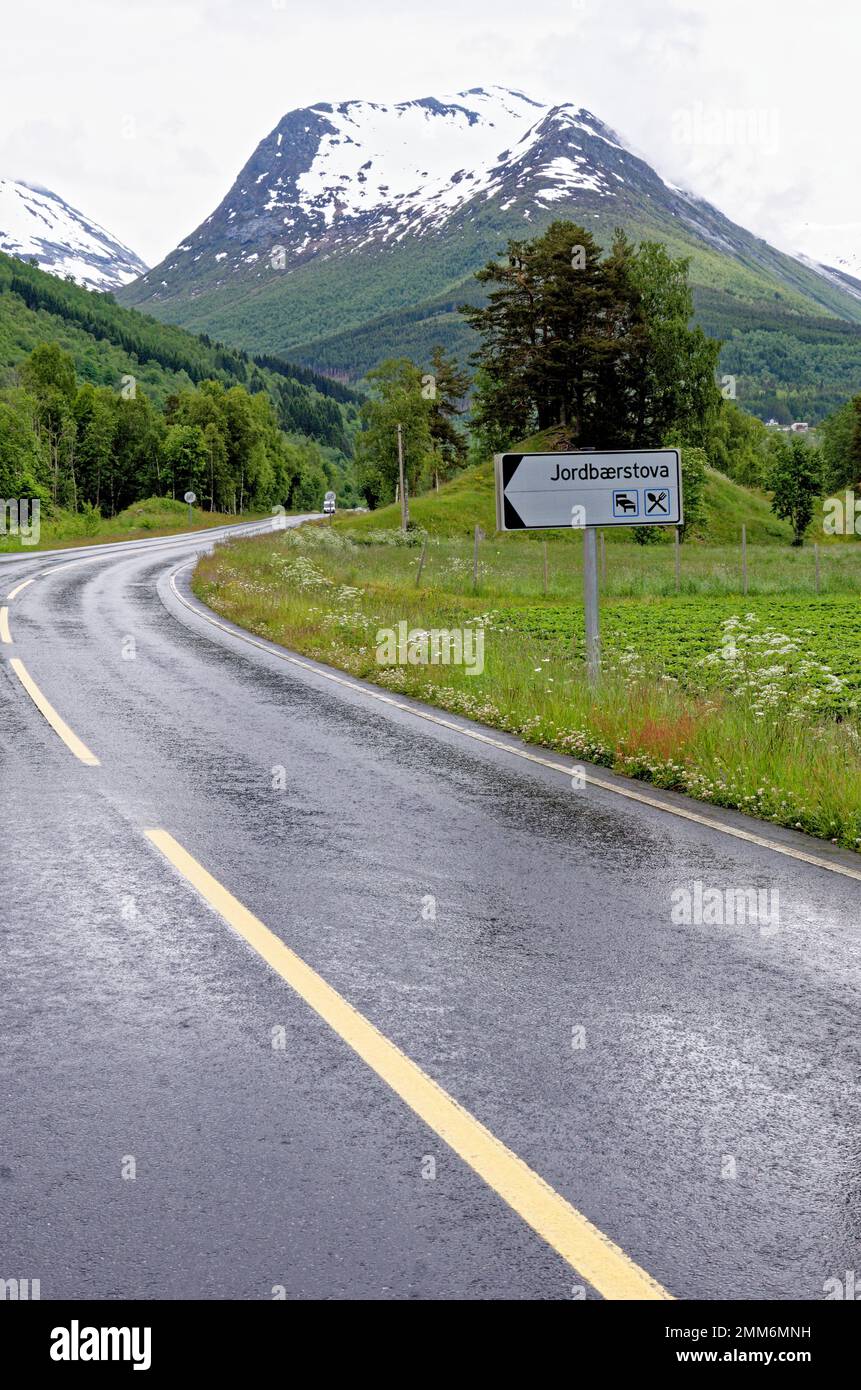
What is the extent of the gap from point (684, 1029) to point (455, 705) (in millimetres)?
9617

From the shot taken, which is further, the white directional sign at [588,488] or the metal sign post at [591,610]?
the white directional sign at [588,488]

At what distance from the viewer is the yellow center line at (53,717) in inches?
424

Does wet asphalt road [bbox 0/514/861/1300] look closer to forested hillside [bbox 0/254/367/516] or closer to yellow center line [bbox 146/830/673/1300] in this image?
yellow center line [bbox 146/830/673/1300]

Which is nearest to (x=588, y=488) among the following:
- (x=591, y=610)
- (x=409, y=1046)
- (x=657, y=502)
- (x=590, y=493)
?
(x=590, y=493)

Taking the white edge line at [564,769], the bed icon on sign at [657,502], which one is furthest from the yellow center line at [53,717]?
the bed icon on sign at [657,502]

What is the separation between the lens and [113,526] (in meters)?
81.9

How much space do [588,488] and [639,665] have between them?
275 cm

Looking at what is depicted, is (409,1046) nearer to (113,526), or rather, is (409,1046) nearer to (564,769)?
(564,769)

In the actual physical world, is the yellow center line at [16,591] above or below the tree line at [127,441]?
below

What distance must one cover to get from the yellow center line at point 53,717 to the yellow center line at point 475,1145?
5.36 m

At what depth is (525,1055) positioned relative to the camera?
4.42m

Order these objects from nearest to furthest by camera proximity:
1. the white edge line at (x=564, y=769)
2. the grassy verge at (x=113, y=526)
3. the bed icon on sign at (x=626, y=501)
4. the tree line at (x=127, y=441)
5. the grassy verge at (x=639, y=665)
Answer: the white edge line at (x=564, y=769) → the grassy verge at (x=639, y=665) → the bed icon on sign at (x=626, y=501) → the grassy verge at (x=113, y=526) → the tree line at (x=127, y=441)

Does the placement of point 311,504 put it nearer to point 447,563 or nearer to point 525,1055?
point 447,563

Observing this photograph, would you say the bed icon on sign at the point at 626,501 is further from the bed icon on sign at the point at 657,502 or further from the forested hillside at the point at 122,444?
the forested hillside at the point at 122,444
